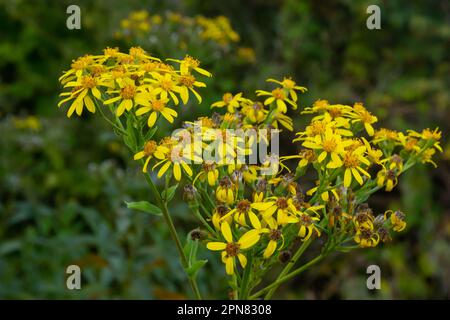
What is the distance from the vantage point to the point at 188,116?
4270 mm

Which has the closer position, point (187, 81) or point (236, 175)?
point (236, 175)

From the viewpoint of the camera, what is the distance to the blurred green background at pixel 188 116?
3.79 m

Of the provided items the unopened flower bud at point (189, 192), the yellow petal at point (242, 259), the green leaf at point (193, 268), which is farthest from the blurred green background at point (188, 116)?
the yellow petal at point (242, 259)

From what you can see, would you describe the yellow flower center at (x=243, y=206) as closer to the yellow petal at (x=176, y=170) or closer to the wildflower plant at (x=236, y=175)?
the wildflower plant at (x=236, y=175)

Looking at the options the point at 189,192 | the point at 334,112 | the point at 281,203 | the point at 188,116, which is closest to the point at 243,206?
the point at 281,203

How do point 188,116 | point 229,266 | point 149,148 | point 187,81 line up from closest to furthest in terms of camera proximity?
point 229,266
point 149,148
point 187,81
point 188,116

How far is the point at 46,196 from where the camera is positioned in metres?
4.80

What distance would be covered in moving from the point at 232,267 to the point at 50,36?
4.32 meters

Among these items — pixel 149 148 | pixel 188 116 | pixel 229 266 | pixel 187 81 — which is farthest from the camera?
pixel 188 116

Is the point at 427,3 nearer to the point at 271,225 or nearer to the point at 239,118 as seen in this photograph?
the point at 239,118

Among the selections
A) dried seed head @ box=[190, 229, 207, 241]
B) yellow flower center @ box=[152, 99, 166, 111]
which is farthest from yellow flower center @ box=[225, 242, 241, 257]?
yellow flower center @ box=[152, 99, 166, 111]

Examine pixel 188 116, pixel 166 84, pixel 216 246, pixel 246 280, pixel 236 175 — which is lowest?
pixel 246 280

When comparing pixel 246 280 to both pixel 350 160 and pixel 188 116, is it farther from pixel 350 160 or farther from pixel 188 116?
pixel 188 116

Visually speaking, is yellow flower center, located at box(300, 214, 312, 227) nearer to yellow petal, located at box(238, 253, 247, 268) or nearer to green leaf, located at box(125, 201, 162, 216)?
yellow petal, located at box(238, 253, 247, 268)
